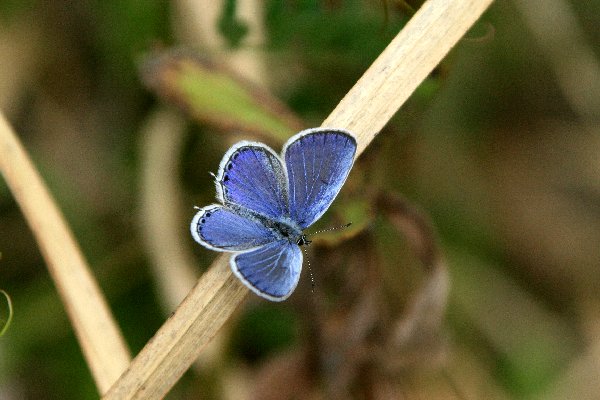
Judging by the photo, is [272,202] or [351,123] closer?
[351,123]

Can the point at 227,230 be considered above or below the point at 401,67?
below

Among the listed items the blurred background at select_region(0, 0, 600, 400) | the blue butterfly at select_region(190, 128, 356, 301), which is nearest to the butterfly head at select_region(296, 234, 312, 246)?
the blue butterfly at select_region(190, 128, 356, 301)

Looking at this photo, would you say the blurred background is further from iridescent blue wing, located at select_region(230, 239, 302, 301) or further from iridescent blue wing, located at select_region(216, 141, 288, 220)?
iridescent blue wing, located at select_region(230, 239, 302, 301)

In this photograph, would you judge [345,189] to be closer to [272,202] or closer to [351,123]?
[272,202]

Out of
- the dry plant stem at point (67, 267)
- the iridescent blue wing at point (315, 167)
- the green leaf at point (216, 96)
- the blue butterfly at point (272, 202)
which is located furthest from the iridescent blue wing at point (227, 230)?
the dry plant stem at point (67, 267)

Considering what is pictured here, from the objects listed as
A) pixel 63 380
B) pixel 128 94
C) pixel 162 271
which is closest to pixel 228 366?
pixel 162 271

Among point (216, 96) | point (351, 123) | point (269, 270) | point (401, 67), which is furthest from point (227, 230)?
point (401, 67)

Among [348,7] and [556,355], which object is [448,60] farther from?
[556,355]
